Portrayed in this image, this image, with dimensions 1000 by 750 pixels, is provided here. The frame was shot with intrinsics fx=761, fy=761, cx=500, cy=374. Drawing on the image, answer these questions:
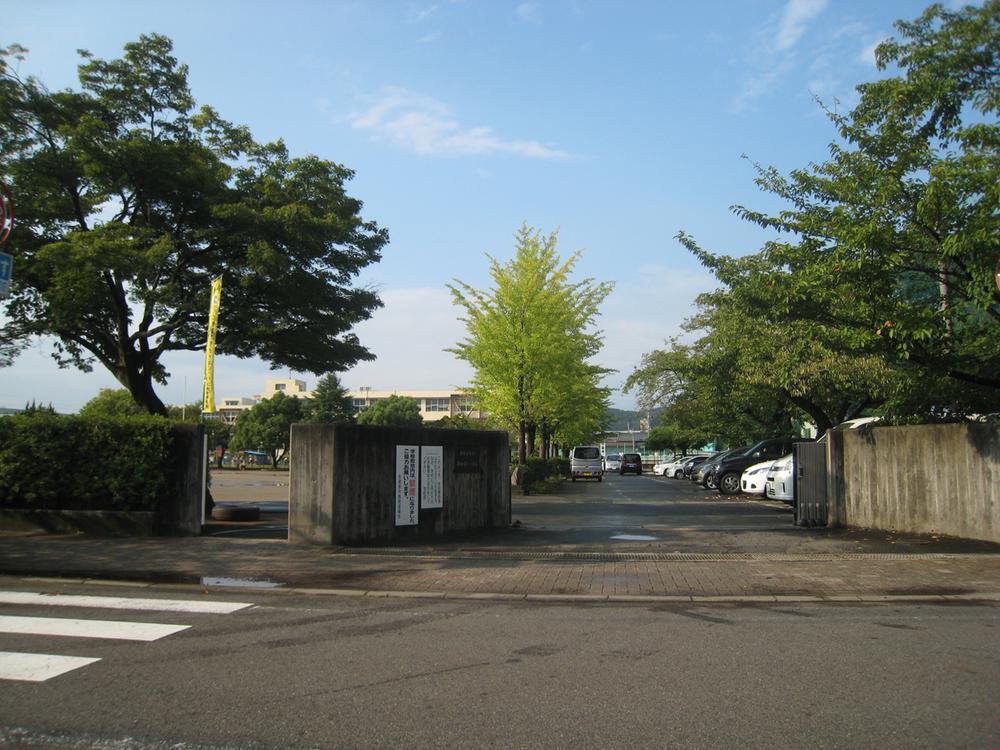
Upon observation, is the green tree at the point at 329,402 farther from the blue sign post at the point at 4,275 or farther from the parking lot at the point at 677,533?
the blue sign post at the point at 4,275

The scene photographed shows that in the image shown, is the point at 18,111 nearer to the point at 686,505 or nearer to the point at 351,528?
the point at 351,528

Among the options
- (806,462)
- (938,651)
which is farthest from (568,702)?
(806,462)

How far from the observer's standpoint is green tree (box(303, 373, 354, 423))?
7819 cm

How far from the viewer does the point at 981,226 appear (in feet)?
35.9

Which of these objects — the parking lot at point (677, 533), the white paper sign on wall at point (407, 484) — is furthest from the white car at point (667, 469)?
the white paper sign on wall at point (407, 484)

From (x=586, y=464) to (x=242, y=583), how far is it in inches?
1365

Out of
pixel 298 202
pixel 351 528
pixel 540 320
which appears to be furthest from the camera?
pixel 540 320

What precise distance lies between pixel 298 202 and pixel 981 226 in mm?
13103

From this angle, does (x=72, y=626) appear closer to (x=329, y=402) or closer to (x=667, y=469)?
(x=667, y=469)

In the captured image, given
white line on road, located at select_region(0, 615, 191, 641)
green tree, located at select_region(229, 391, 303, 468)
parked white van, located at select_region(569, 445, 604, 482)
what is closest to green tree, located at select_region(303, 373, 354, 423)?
green tree, located at select_region(229, 391, 303, 468)

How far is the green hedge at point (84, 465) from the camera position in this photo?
1303 centimetres

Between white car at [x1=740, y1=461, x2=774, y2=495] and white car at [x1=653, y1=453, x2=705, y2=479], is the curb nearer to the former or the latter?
white car at [x1=740, y1=461, x2=774, y2=495]

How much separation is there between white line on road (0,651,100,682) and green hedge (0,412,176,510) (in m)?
7.57

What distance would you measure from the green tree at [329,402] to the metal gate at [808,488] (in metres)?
65.6
